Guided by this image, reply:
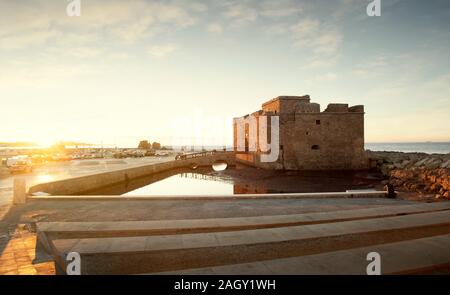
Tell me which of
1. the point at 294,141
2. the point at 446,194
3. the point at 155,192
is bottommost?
the point at 155,192

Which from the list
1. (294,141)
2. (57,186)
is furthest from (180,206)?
(294,141)

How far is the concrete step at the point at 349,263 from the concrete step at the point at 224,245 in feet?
1.17

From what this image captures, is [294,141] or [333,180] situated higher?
[294,141]

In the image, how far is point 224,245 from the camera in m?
4.96

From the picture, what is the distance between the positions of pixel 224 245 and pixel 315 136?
1024 inches

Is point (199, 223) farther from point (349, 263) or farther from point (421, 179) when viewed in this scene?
point (421, 179)

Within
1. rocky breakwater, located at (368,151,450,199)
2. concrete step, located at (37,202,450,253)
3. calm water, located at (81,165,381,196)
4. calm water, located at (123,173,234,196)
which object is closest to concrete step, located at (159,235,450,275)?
concrete step, located at (37,202,450,253)

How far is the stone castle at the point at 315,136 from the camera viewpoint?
28.7 metres

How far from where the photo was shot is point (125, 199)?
30.8 feet

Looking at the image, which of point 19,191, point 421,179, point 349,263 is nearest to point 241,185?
point 421,179
